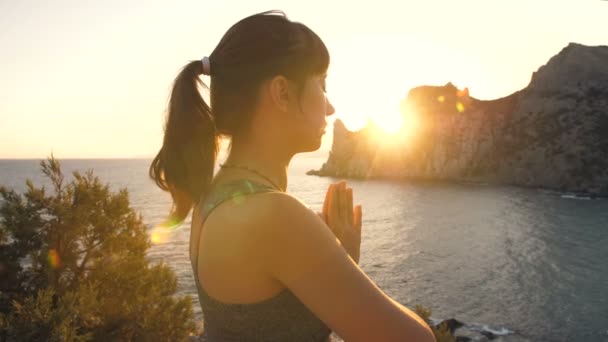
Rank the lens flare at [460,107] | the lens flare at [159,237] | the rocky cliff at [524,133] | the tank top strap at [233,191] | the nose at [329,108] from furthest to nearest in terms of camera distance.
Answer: the lens flare at [460,107] → the rocky cliff at [524,133] → the lens flare at [159,237] → the nose at [329,108] → the tank top strap at [233,191]

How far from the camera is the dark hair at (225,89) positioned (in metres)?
1.52

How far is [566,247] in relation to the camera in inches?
1284

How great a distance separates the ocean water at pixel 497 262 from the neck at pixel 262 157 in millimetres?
19211

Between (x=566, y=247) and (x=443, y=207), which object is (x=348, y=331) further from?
(x=443, y=207)

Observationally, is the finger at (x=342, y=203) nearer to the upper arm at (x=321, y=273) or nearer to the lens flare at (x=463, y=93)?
the upper arm at (x=321, y=273)

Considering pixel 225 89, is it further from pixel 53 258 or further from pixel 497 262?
pixel 497 262

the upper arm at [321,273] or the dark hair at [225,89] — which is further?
the dark hair at [225,89]

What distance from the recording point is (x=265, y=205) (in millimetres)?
1153

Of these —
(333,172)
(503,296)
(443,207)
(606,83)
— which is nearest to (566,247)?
(503,296)

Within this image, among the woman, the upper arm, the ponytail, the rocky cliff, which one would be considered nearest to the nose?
the woman

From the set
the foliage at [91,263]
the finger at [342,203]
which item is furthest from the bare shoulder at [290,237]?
the foliage at [91,263]

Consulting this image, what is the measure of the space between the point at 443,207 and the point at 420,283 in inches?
1432

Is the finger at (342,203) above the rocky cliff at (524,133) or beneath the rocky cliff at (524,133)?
beneath

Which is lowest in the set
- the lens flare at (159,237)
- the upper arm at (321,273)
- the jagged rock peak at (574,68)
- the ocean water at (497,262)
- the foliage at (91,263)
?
the lens flare at (159,237)
